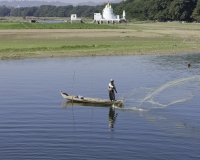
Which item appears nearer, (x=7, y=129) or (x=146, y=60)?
(x=7, y=129)

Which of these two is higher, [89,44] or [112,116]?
[112,116]

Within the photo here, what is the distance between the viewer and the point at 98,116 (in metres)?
32.2

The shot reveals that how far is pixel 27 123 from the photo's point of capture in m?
29.9

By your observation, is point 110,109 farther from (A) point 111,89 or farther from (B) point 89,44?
(B) point 89,44

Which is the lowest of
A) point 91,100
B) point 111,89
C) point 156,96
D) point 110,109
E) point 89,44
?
point 89,44

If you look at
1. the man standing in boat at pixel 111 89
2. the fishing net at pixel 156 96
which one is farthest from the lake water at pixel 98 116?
the man standing in boat at pixel 111 89

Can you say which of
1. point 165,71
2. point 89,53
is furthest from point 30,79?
point 89,53

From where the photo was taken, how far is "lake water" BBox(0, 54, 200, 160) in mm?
24484

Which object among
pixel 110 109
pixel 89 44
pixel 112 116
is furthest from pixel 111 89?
pixel 89 44

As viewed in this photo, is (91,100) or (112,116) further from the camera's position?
(91,100)

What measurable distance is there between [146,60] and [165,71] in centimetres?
1087

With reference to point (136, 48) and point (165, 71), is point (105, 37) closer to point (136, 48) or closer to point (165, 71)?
point (136, 48)

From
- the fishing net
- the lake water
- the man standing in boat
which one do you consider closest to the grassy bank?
Result: the lake water

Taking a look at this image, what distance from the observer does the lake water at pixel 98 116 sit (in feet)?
80.3
